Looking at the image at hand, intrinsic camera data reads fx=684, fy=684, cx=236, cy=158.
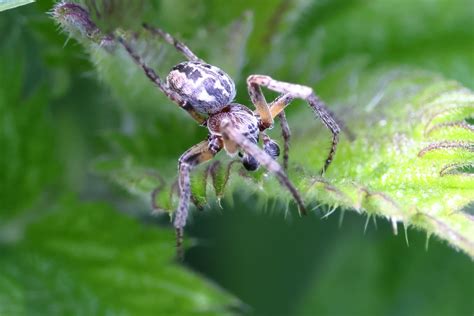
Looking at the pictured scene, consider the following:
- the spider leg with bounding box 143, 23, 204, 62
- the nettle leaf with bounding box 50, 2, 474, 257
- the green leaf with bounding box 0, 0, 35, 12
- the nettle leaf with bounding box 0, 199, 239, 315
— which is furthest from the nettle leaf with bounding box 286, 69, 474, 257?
the green leaf with bounding box 0, 0, 35, 12

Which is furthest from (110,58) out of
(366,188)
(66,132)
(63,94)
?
(366,188)

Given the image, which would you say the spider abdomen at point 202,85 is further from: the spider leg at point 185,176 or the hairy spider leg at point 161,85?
the spider leg at point 185,176

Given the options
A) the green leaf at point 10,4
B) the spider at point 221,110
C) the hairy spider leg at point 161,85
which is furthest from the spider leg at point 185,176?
the green leaf at point 10,4

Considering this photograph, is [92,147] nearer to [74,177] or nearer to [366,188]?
[74,177]

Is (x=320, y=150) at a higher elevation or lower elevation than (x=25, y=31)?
lower

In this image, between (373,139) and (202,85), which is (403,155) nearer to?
(373,139)

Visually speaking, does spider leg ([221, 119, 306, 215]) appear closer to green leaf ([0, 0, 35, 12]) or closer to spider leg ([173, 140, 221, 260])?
spider leg ([173, 140, 221, 260])

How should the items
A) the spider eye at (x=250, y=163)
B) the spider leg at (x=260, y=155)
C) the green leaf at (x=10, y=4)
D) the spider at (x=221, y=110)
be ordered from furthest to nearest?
the spider at (x=221, y=110) → the spider eye at (x=250, y=163) → the spider leg at (x=260, y=155) → the green leaf at (x=10, y=4)

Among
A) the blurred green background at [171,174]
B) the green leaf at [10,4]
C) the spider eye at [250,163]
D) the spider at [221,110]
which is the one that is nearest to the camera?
the green leaf at [10,4]
